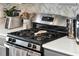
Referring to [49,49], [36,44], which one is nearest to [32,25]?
[36,44]

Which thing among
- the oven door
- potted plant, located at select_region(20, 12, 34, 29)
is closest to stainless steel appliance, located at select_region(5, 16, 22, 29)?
potted plant, located at select_region(20, 12, 34, 29)

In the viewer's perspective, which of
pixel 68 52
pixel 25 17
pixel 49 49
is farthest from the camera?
pixel 25 17

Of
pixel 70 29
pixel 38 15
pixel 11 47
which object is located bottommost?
pixel 11 47

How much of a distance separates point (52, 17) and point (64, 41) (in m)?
0.59

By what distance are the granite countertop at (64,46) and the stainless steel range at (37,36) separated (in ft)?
0.32

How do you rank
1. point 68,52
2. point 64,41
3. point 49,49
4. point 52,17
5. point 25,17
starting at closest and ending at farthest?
point 68,52 → point 49,49 → point 64,41 → point 52,17 → point 25,17

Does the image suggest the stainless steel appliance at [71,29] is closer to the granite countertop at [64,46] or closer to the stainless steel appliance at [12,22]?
the granite countertop at [64,46]

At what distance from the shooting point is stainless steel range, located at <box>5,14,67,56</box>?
177 cm

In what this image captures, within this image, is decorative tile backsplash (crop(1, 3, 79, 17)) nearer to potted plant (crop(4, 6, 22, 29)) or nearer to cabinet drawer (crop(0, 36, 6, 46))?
potted plant (crop(4, 6, 22, 29))

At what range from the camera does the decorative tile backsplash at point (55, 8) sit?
2.07m

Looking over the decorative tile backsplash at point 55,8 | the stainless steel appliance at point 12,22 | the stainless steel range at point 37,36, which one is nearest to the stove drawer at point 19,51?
the stainless steel range at point 37,36

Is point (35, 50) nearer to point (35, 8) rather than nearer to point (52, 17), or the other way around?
point (52, 17)

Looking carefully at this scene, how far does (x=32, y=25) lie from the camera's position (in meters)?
2.45

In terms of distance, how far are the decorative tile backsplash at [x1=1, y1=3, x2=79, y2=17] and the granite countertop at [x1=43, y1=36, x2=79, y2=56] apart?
1.58ft
